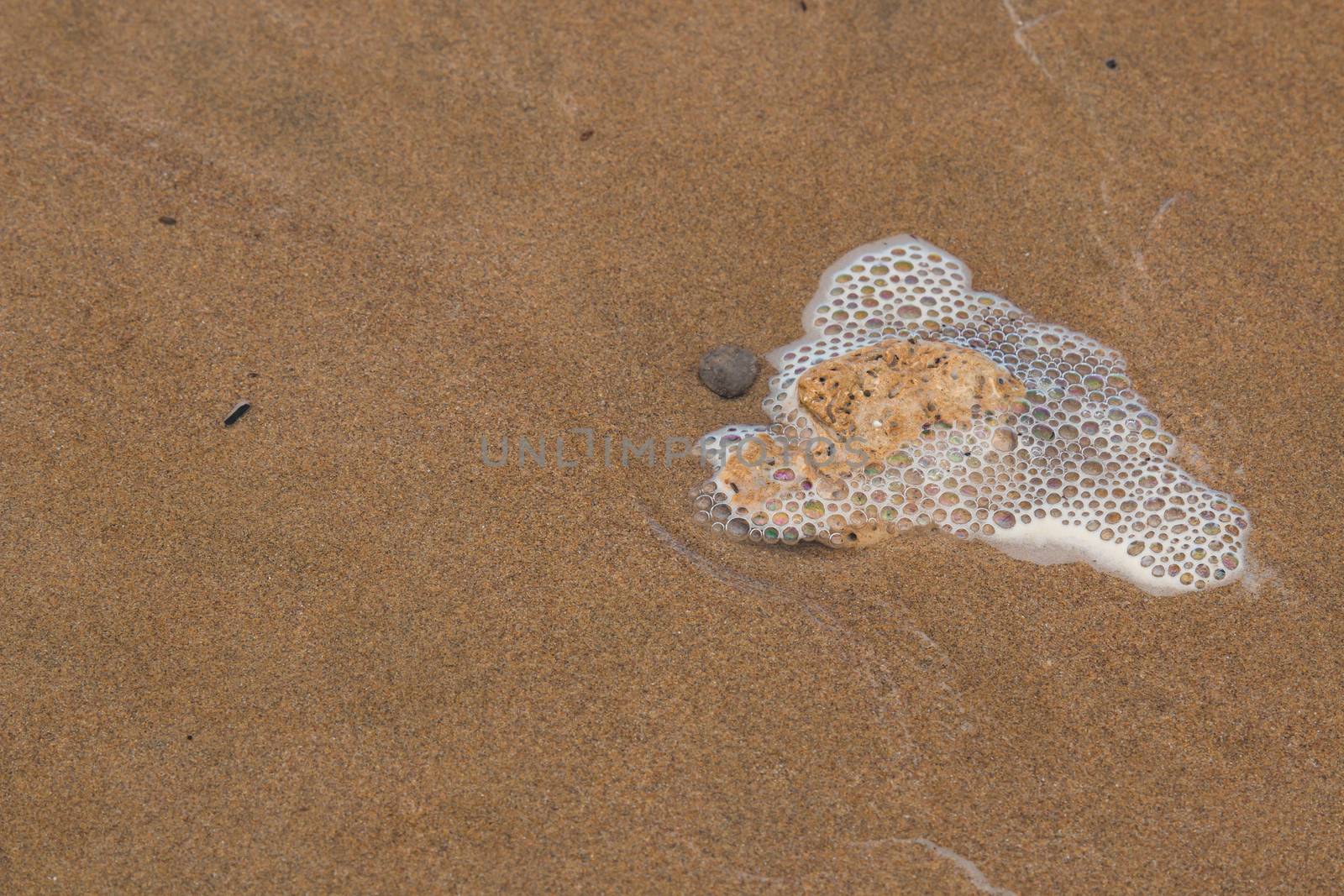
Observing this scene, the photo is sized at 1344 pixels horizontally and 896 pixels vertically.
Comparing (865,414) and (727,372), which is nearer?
(865,414)

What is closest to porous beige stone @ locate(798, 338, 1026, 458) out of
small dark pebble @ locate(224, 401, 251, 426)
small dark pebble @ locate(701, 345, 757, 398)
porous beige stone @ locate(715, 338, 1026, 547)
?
porous beige stone @ locate(715, 338, 1026, 547)

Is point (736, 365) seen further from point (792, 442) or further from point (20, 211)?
point (20, 211)

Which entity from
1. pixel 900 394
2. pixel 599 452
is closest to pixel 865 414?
pixel 900 394

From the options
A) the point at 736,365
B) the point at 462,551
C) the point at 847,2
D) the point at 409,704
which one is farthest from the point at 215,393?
the point at 847,2

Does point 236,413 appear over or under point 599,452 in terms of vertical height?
under

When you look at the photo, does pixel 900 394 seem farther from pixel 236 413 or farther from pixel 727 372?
pixel 236 413

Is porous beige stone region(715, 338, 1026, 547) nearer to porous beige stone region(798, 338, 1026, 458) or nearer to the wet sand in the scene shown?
porous beige stone region(798, 338, 1026, 458)

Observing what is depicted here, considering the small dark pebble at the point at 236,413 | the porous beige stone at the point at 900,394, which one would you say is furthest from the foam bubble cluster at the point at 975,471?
the small dark pebble at the point at 236,413
